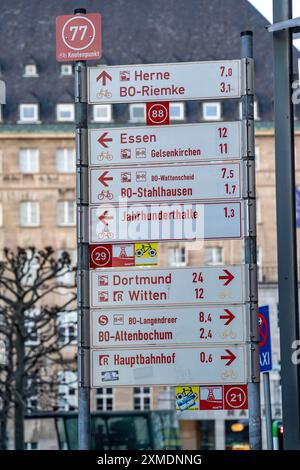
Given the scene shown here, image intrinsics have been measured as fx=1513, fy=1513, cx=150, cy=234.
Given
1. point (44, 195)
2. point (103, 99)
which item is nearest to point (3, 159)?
point (44, 195)

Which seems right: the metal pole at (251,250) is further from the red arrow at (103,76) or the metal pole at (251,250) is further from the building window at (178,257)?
the building window at (178,257)

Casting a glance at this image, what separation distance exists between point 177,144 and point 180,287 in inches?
39.8

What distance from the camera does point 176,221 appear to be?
1058 cm

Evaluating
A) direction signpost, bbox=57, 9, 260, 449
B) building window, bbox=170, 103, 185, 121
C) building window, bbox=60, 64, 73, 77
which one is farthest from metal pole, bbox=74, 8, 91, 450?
building window, bbox=60, 64, 73, 77

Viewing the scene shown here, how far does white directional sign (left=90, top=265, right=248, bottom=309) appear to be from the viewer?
34.6 feet

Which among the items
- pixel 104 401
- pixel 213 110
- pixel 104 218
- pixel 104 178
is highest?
pixel 213 110

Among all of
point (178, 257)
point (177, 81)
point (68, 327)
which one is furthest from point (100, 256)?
point (178, 257)

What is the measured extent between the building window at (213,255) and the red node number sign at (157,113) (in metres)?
63.8

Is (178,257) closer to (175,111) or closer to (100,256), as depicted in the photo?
(175,111)

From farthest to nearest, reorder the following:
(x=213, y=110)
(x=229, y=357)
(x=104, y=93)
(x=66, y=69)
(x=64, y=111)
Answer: (x=64, y=111) → (x=66, y=69) → (x=213, y=110) → (x=104, y=93) → (x=229, y=357)

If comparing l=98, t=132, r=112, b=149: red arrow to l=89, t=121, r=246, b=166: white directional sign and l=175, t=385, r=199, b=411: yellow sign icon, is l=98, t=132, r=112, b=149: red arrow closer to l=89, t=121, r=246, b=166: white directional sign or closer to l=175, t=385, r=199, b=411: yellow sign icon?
l=89, t=121, r=246, b=166: white directional sign

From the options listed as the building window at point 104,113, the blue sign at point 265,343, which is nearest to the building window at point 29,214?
the building window at point 104,113

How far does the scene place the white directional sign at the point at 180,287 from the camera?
1055cm

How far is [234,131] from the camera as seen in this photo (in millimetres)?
10672
